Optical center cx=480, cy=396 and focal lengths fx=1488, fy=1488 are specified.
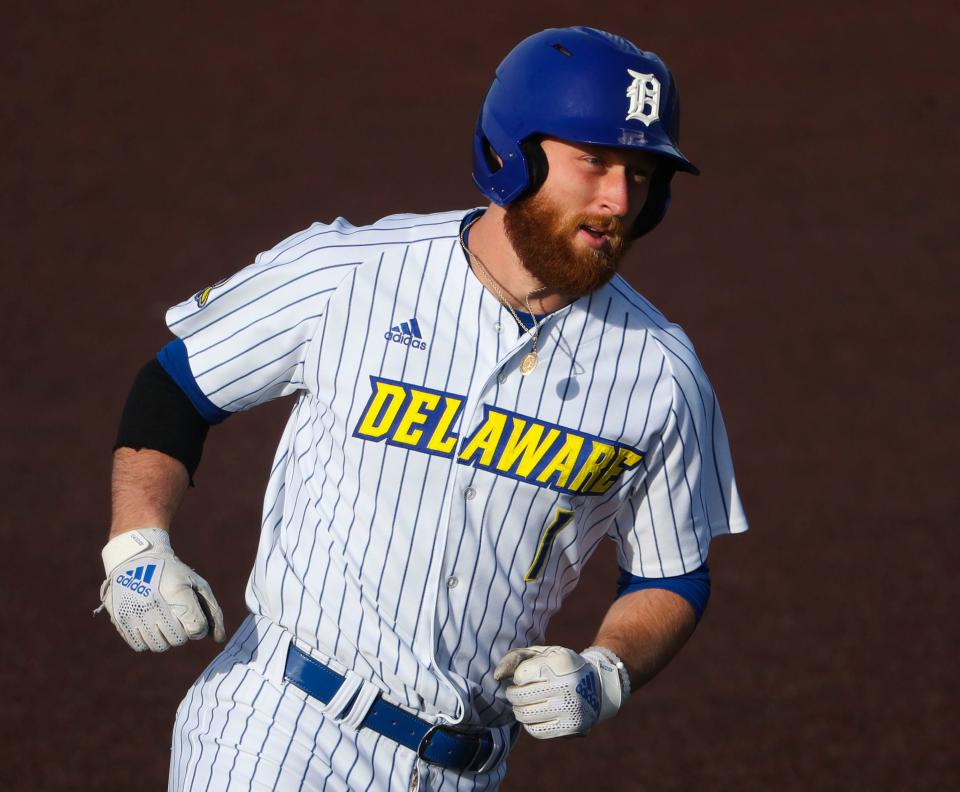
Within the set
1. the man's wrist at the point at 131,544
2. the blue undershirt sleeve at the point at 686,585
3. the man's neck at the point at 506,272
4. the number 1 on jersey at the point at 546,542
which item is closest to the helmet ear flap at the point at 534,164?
the man's neck at the point at 506,272

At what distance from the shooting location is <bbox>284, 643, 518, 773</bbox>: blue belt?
2898 mm

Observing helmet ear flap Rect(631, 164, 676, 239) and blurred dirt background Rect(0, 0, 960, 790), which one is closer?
helmet ear flap Rect(631, 164, 676, 239)

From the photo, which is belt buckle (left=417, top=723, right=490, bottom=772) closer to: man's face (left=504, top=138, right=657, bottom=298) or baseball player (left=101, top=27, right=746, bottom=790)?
baseball player (left=101, top=27, right=746, bottom=790)

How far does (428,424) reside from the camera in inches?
115

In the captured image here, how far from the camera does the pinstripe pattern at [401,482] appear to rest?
9.52 ft

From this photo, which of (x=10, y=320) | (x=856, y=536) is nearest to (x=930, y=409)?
(x=856, y=536)

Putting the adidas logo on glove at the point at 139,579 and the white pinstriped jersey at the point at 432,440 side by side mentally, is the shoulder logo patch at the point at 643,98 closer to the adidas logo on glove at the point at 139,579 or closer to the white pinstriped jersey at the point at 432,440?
the white pinstriped jersey at the point at 432,440

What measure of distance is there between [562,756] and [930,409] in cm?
364

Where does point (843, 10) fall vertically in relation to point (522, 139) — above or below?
above

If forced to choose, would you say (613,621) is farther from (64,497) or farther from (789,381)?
(789,381)

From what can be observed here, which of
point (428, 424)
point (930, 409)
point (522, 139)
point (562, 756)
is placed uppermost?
point (522, 139)

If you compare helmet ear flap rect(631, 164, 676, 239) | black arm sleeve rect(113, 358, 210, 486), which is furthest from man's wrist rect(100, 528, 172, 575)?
helmet ear flap rect(631, 164, 676, 239)

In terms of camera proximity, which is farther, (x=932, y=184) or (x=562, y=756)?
(x=932, y=184)

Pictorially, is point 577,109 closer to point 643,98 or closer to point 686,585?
point 643,98
